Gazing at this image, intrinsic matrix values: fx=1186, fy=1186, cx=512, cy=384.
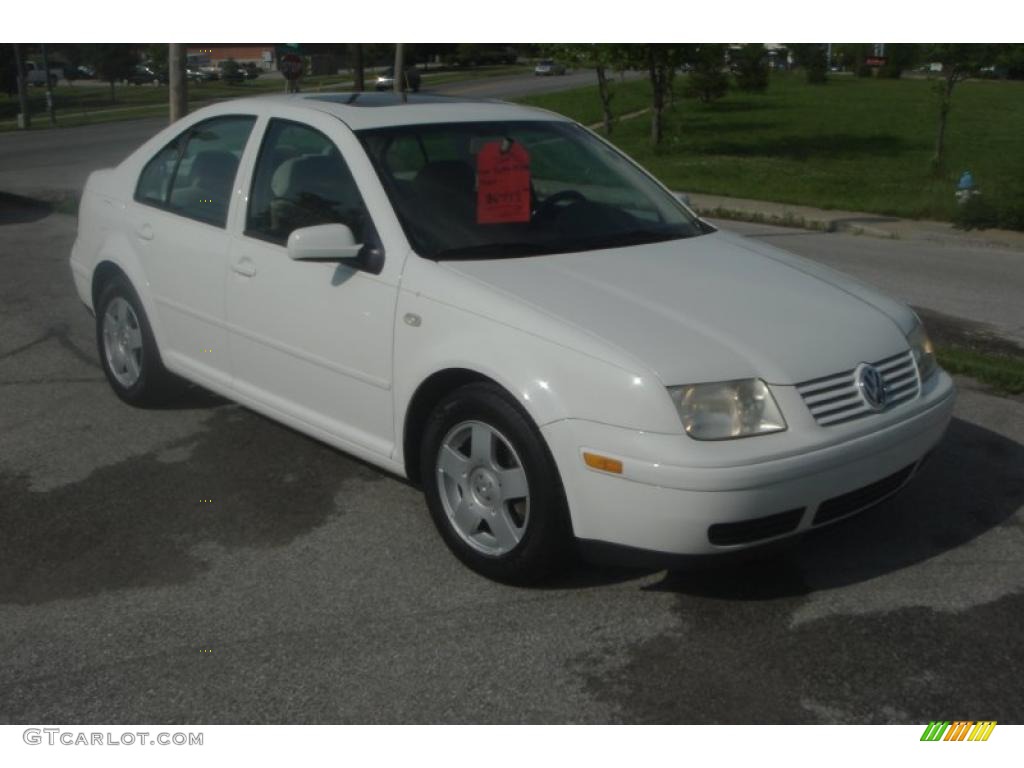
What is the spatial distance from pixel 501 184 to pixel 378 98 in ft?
3.38

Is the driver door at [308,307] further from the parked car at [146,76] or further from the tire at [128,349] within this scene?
the parked car at [146,76]

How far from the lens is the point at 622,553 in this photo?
3.82m

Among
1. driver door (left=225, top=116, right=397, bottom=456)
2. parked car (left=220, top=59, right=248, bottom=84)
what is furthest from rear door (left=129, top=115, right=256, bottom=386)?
parked car (left=220, top=59, right=248, bottom=84)

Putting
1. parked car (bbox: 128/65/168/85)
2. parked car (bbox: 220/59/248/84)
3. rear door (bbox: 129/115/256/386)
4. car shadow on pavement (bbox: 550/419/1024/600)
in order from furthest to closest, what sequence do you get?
parked car (bbox: 128/65/168/85) → parked car (bbox: 220/59/248/84) → rear door (bbox: 129/115/256/386) → car shadow on pavement (bbox: 550/419/1024/600)

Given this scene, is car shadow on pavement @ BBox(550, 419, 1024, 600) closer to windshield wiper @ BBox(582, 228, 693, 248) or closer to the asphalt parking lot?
the asphalt parking lot

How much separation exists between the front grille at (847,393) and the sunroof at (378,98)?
8.05 feet

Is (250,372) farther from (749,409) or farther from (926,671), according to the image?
(926,671)

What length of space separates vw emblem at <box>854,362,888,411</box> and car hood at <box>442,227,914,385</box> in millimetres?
41

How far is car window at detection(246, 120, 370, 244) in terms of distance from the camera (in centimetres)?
480

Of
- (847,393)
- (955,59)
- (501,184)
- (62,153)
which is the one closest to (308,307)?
(501,184)

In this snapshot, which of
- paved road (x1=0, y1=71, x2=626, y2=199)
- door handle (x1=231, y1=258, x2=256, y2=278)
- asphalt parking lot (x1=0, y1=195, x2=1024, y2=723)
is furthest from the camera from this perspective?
paved road (x1=0, y1=71, x2=626, y2=199)

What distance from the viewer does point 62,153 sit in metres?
28.1

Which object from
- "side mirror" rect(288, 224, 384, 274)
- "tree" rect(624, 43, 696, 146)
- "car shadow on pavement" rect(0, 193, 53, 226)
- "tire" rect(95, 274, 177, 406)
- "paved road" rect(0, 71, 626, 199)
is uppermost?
"tree" rect(624, 43, 696, 146)

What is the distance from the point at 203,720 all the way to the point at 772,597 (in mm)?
1921
